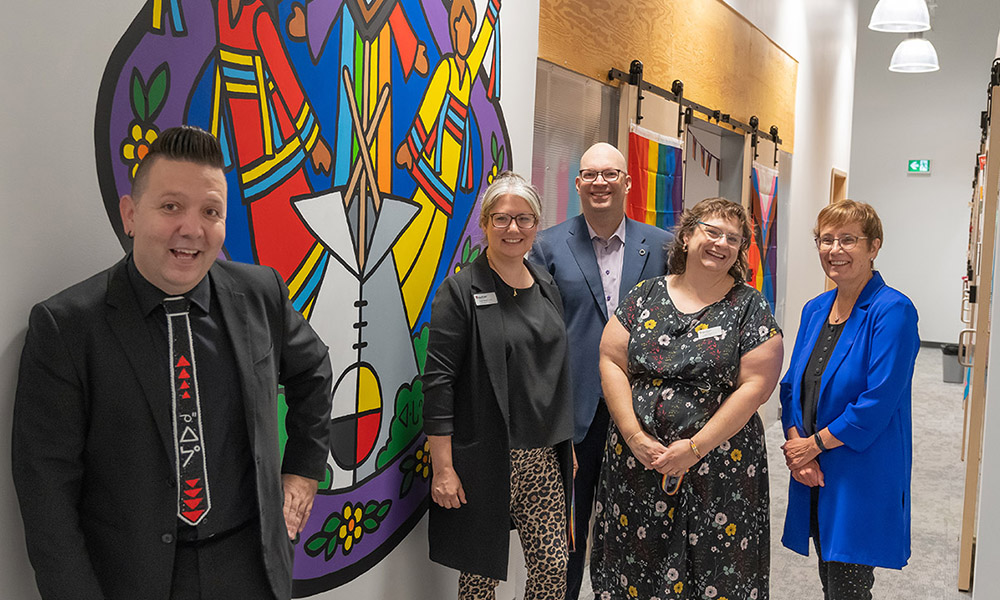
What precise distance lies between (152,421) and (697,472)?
1.69m

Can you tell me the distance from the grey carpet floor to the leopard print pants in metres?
1.02

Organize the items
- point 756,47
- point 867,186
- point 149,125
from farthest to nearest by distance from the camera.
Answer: point 867,186
point 756,47
point 149,125

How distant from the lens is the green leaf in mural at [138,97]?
1861mm

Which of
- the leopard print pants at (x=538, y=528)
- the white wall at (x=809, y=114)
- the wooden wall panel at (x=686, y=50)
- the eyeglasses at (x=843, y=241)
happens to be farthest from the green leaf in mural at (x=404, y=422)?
the white wall at (x=809, y=114)

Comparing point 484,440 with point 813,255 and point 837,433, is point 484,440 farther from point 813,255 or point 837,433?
point 813,255

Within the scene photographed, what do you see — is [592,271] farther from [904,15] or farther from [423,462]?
[904,15]

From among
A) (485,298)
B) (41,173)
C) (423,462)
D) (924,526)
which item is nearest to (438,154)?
(485,298)

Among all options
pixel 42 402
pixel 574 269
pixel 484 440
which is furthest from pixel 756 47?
pixel 42 402

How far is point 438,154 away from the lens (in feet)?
9.64

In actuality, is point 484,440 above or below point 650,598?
above

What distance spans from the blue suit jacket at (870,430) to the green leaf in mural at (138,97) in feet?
7.25

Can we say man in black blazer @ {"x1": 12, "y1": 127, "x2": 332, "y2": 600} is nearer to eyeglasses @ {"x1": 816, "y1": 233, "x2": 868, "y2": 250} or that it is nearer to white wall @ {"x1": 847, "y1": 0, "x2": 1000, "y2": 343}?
eyeglasses @ {"x1": 816, "y1": 233, "x2": 868, "y2": 250}

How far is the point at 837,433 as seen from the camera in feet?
9.07

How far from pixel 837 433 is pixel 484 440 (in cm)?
114
